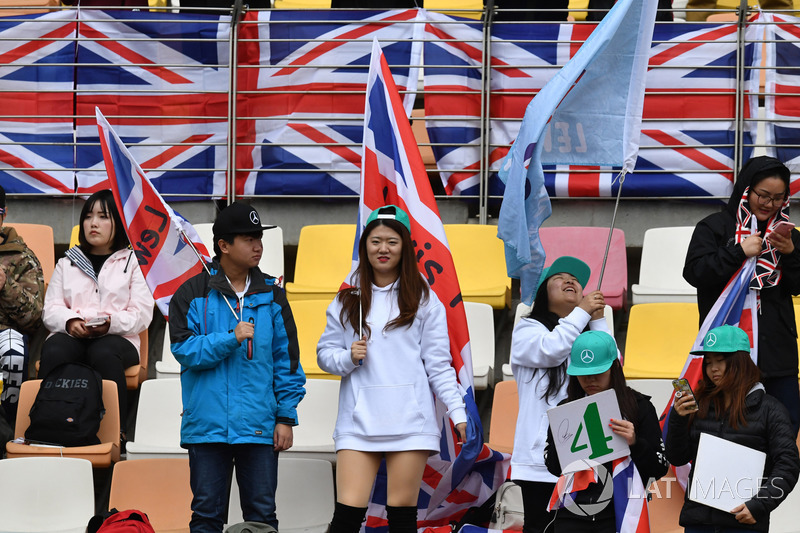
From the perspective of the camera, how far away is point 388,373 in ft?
16.9

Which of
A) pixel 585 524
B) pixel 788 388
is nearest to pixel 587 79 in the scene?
pixel 788 388

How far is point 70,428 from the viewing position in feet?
20.3

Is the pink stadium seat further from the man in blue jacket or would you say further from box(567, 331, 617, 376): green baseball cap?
box(567, 331, 617, 376): green baseball cap

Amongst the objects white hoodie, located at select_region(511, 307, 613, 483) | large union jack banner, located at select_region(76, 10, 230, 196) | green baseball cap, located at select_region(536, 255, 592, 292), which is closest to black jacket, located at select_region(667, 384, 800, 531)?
white hoodie, located at select_region(511, 307, 613, 483)

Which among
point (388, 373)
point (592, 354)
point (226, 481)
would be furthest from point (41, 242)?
point (592, 354)

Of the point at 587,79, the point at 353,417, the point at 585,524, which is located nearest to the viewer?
the point at 585,524

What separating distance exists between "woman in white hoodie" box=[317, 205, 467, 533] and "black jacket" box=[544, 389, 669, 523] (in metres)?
0.60

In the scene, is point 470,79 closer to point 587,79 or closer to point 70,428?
point 587,79

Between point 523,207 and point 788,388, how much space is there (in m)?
1.36

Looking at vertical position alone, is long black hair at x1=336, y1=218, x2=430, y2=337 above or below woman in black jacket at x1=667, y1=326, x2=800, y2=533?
above

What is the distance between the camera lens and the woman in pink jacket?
258 inches

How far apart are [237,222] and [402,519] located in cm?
138

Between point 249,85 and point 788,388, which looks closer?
point 788,388

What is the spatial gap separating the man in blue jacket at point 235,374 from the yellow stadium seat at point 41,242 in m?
2.62
